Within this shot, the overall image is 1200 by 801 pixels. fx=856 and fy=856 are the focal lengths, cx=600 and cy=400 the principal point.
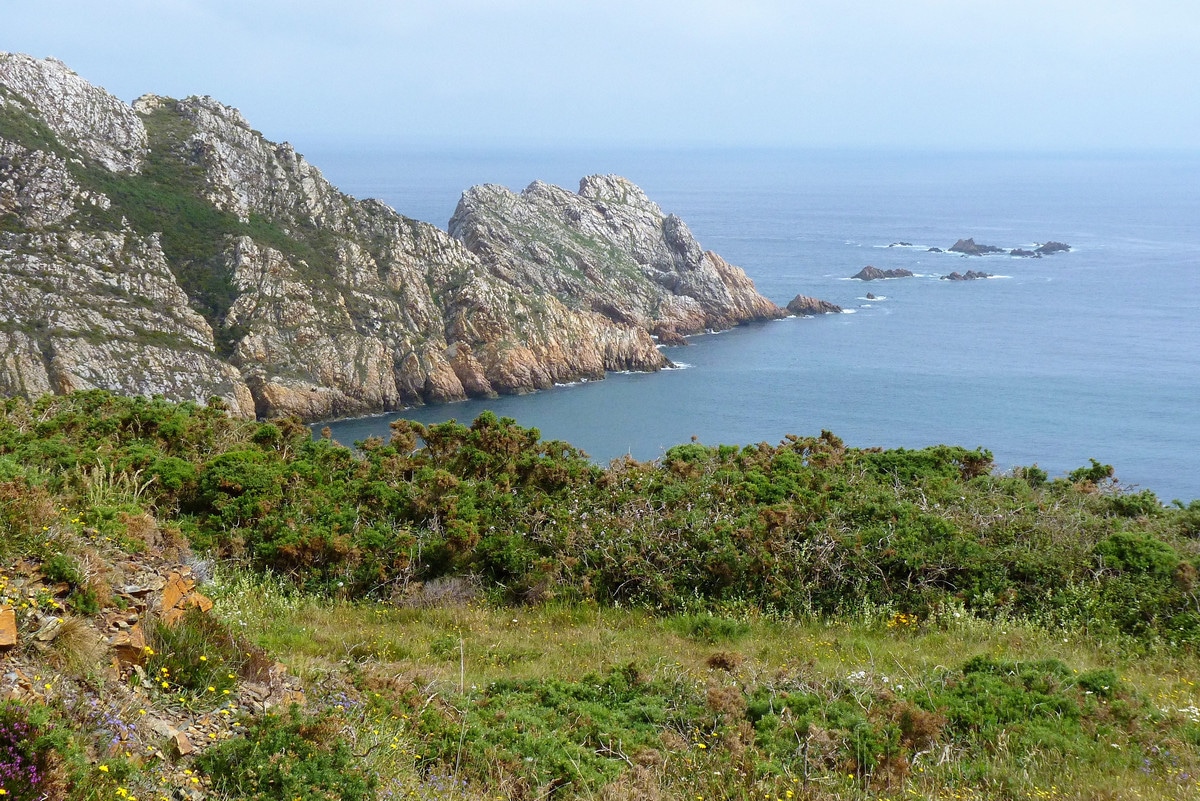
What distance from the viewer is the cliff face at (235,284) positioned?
183 ft

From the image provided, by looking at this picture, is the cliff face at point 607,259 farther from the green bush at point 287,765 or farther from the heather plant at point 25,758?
the heather plant at point 25,758

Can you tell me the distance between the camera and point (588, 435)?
60844 mm

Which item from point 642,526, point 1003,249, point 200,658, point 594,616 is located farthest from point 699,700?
point 1003,249

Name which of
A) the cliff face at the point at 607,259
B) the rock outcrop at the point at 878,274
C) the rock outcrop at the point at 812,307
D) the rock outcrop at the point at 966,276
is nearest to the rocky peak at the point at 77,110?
the cliff face at the point at 607,259

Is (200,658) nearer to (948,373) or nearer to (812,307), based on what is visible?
(948,373)

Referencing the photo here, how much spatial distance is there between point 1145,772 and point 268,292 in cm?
6766

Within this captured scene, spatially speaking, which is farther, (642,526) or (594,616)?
(642,526)

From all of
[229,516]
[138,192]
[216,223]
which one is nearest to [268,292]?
→ [216,223]

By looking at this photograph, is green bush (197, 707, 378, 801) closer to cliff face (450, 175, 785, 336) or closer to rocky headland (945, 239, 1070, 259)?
cliff face (450, 175, 785, 336)

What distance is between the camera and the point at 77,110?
68312 mm

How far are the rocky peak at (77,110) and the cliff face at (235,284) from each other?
0.16 m

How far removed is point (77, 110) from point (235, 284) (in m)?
20.2

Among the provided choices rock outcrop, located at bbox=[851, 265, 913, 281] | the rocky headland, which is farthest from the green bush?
the rocky headland

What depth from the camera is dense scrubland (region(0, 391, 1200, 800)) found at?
5.44 metres
